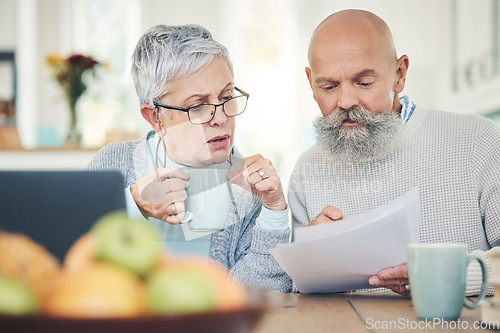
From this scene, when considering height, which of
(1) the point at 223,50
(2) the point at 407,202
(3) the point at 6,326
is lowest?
(2) the point at 407,202

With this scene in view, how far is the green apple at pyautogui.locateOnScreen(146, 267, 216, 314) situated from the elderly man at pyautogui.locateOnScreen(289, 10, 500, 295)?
1219 millimetres

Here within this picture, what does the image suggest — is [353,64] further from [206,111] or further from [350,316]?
[350,316]

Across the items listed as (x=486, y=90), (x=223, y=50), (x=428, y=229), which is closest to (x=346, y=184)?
(x=428, y=229)

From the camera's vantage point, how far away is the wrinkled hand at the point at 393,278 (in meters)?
1.02

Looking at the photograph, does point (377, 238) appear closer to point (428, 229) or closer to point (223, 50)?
point (428, 229)

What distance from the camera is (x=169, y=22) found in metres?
5.29

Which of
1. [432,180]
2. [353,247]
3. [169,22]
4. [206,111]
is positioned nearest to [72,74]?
[169,22]

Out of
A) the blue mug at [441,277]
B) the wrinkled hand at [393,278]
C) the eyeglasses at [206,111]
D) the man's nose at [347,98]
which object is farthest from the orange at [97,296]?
the man's nose at [347,98]

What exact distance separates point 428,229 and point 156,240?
1.25 metres

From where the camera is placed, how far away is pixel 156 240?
0.39m

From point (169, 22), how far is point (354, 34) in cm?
402

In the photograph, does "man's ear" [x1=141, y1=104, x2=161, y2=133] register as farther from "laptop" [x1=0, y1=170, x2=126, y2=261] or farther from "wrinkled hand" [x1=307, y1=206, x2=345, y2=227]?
"laptop" [x1=0, y1=170, x2=126, y2=261]

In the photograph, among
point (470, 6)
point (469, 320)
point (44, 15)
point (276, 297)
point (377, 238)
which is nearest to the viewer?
point (469, 320)

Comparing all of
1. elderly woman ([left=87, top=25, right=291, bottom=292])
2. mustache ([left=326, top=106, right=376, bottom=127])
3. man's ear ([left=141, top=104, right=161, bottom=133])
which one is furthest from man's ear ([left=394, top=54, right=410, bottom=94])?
man's ear ([left=141, top=104, right=161, bottom=133])
